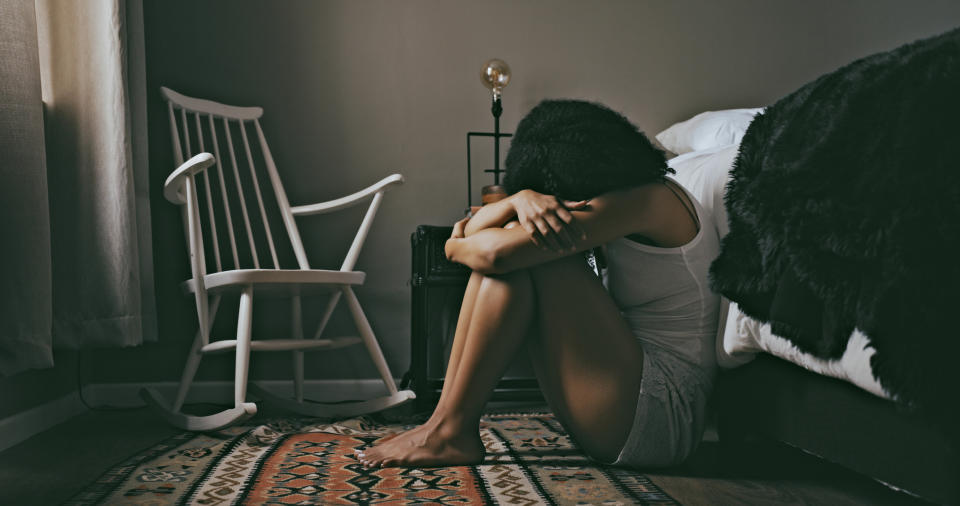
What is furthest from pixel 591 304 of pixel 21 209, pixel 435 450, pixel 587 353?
pixel 21 209

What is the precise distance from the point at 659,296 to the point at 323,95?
1.59 metres

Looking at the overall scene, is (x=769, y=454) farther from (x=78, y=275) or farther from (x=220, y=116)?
(x=220, y=116)

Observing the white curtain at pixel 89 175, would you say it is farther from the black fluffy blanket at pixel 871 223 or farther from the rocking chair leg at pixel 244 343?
the black fluffy blanket at pixel 871 223

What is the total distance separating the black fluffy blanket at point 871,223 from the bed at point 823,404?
0.04 metres

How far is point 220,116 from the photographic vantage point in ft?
7.43

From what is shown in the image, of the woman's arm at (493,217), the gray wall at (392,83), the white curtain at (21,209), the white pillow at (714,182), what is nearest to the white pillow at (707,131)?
the gray wall at (392,83)

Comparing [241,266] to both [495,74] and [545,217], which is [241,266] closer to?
[495,74]

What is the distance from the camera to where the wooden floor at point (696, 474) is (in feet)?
4.00

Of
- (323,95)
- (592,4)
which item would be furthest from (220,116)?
(592,4)

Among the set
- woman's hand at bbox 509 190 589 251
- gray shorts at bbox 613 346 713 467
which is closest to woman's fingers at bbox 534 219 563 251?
woman's hand at bbox 509 190 589 251

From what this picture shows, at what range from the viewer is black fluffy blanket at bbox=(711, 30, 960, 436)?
0.80 metres

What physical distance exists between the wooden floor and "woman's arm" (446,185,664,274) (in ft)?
1.54

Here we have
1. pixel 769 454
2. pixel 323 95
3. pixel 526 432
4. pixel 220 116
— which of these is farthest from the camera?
pixel 323 95

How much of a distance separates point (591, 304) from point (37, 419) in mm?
1533
